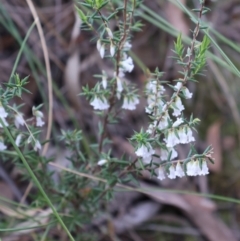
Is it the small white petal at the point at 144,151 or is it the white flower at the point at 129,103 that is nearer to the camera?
the small white petal at the point at 144,151

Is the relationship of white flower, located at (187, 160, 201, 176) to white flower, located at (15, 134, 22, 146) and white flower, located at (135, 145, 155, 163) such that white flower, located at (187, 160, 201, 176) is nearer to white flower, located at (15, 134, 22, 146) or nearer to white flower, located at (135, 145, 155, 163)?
white flower, located at (135, 145, 155, 163)

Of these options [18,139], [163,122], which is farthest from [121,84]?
[18,139]

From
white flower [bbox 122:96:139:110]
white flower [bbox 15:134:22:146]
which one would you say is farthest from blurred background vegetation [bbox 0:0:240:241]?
white flower [bbox 15:134:22:146]

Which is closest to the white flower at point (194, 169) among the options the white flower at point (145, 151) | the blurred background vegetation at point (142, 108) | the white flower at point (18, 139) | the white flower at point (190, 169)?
the white flower at point (190, 169)

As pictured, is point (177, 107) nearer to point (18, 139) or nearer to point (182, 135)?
point (182, 135)

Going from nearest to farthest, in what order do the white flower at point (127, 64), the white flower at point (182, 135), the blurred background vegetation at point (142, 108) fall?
the white flower at point (182, 135) → the white flower at point (127, 64) → the blurred background vegetation at point (142, 108)

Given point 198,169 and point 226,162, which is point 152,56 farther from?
point 198,169

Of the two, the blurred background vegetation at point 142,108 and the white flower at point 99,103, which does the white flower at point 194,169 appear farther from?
the blurred background vegetation at point 142,108

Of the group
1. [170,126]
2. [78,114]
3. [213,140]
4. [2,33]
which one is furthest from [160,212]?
[2,33]
